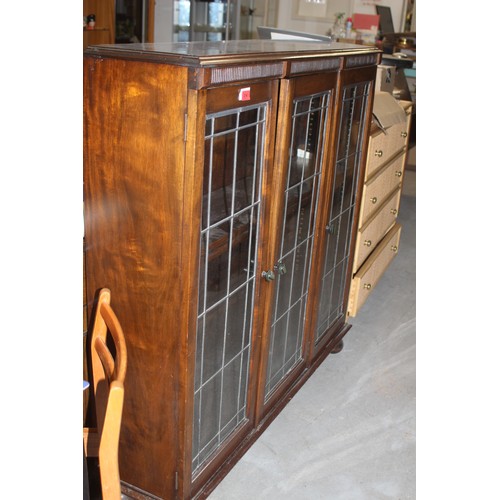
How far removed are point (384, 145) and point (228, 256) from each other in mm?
1760

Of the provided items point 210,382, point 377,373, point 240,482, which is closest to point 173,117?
point 210,382

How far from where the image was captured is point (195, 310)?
5.78 ft

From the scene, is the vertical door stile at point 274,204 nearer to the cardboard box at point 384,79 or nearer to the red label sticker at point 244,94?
the red label sticker at point 244,94

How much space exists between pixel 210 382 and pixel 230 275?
0.33 metres

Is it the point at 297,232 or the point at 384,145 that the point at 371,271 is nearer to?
the point at 384,145

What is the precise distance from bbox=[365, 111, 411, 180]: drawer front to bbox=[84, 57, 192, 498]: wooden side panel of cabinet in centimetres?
169

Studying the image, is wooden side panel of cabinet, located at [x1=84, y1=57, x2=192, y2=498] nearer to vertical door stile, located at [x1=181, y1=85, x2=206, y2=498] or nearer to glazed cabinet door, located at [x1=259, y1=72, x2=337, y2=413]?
vertical door stile, located at [x1=181, y1=85, x2=206, y2=498]

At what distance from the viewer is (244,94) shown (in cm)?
175

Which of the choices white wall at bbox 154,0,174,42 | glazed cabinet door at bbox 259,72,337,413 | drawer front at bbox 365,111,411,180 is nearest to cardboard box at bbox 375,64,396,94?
drawer front at bbox 365,111,411,180

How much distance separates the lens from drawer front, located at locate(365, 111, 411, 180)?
126 inches

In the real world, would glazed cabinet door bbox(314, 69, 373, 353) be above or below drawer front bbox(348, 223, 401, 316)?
above
